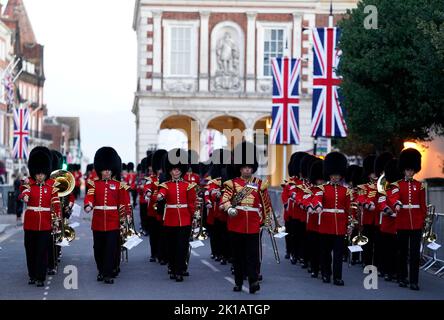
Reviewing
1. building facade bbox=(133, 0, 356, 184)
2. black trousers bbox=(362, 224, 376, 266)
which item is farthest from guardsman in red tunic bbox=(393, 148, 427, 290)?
building facade bbox=(133, 0, 356, 184)

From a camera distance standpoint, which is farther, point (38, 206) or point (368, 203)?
point (368, 203)

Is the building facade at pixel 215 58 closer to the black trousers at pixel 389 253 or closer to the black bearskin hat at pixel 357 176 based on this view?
the black bearskin hat at pixel 357 176

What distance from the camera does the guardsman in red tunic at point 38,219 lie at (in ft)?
57.3

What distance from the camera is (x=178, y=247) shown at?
18.2 m

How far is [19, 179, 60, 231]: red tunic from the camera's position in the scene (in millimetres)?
17625

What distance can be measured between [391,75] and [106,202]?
13906mm

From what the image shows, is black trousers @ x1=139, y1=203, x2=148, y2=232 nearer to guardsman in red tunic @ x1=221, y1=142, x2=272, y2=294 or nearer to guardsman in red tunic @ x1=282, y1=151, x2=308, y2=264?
guardsman in red tunic @ x1=282, y1=151, x2=308, y2=264

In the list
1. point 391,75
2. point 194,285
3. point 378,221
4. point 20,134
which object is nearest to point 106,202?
point 194,285

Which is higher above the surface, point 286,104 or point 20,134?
point 286,104

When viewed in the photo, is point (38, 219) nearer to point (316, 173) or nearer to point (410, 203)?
point (316, 173)

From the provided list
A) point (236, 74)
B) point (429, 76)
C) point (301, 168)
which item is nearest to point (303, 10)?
point (236, 74)

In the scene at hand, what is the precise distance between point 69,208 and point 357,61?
12.7m

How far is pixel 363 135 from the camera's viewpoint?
1347 inches

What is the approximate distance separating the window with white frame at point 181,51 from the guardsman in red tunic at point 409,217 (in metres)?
45.1
